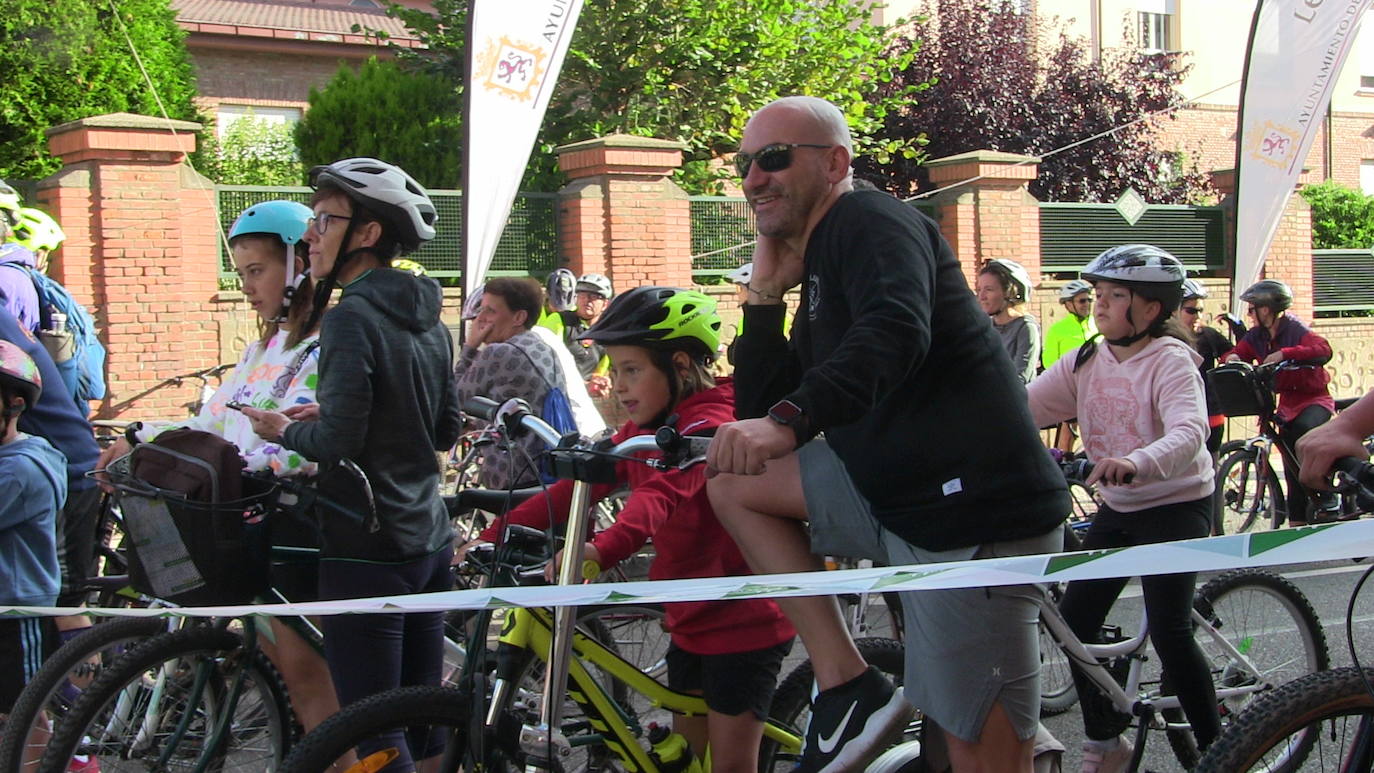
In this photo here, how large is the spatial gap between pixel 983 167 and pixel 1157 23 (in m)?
17.0

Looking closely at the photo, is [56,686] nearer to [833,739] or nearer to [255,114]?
[833,739]

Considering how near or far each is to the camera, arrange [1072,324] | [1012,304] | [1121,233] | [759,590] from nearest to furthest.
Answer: [759,590] → [1012,304] → [1072,324] → [1121,233]

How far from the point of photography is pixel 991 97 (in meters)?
22.5

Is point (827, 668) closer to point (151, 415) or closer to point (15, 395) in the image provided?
point (15, 395)

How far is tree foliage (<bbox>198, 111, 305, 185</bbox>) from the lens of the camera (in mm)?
19859

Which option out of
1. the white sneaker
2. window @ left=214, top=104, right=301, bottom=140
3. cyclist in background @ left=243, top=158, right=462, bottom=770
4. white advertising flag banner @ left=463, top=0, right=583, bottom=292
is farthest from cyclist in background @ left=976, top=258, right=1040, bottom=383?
window @ left=214, top=104, right=301, bottom=140

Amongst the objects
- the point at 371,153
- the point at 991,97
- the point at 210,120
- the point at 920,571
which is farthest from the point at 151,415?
the point at 991,97

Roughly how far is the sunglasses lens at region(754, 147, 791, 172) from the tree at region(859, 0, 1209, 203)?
18725mm

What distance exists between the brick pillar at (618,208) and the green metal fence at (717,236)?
0.56m

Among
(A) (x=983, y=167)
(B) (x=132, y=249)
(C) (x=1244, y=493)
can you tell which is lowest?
(C) (x=1244, y=493)

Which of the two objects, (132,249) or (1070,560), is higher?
(132,249)

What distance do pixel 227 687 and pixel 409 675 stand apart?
471 mm

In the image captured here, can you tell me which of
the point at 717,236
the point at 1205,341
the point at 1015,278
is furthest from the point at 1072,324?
the point at 717,236

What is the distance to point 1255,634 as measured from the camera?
497cm
